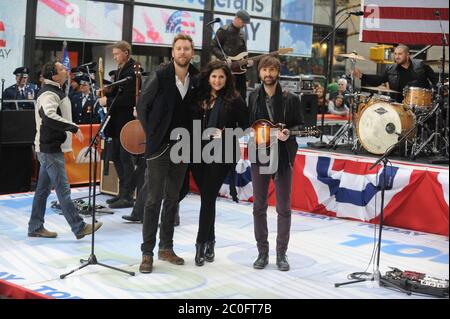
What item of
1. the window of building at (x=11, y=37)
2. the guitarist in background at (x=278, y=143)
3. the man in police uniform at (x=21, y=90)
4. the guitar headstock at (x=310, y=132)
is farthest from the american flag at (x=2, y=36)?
the guitar headstock at (x=310, y=132)

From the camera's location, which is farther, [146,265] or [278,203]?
→ [278,203]

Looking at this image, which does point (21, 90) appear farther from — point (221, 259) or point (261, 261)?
point (261, 261)

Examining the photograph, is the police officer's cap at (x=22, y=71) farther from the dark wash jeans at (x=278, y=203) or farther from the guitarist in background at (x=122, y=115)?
the dark wash jeans at (x=278, y=203)

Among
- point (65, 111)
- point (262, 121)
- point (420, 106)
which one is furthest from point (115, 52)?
point (420, 106)

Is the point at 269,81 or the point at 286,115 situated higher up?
the point at 269,81

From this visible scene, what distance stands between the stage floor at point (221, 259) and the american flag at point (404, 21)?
12.4 feet

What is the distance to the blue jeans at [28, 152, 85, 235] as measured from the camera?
744 centimetres

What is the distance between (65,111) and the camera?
7.50 m

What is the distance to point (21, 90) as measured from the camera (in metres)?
11.3

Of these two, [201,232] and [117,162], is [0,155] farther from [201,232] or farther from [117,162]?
[201,232]

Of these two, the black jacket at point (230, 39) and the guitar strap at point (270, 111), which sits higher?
the black jacket at point (230, 39)

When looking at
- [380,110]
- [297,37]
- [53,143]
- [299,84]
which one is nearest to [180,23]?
[299,84]

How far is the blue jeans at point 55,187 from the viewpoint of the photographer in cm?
744

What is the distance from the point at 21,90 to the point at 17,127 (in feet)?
4.19
